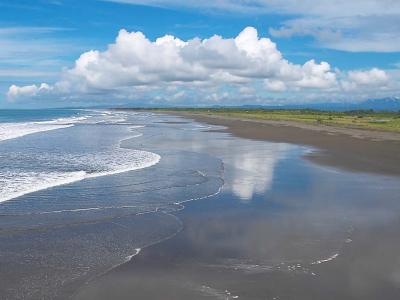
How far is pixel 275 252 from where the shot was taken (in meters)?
11.6

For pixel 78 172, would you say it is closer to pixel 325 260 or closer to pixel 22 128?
pixel 325 260

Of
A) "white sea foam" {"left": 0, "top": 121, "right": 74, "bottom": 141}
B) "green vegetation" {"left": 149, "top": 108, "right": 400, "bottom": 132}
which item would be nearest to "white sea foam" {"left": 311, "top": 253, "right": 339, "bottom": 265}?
"white sea foam" {"left": 0, "top": 121, "right": 74, "bottom": 141}

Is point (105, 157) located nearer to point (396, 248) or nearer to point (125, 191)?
point (125, 191)

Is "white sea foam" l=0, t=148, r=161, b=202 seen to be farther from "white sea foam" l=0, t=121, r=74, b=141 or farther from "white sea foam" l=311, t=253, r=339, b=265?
"white sea foam" l=0, t=121, r=74, b=141

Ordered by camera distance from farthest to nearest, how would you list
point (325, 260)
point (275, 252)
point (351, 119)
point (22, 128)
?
Result: point (351, 119) → point (22, 128) → point (275, 252) → point (325, 260)

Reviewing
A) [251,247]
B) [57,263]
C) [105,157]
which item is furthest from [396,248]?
[105,157]

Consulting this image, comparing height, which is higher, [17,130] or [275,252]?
[275,252]

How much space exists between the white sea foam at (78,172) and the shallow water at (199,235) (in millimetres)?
590

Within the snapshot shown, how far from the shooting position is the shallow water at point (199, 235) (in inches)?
374

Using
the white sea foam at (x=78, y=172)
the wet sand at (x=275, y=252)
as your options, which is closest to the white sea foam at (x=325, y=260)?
the wet sand at (x=275, y=252)

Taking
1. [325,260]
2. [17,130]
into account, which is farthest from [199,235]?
[17,130]

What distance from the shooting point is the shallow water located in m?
9.51

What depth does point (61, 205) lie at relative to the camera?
1636cm

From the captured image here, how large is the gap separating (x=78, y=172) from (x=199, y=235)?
40.6 feet
